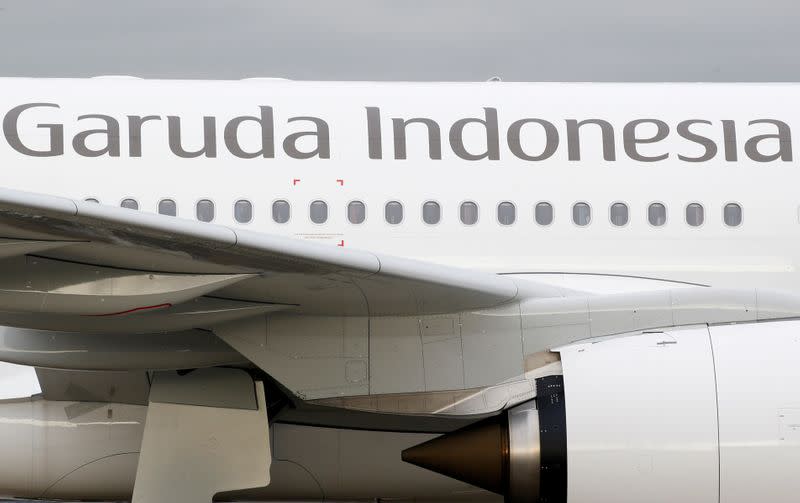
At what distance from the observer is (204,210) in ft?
31.2

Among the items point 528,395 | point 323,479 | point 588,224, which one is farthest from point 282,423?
point 588,224

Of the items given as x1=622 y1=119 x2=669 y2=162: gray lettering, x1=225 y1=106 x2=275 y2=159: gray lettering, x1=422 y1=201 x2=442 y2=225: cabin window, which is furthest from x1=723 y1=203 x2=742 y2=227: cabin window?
x1=225 y1=106 x2=275 y2=159: gray lettering

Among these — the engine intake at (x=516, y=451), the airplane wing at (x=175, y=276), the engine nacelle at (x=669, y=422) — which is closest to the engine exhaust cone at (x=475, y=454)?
→ the engine intake at (x=516, y=451)

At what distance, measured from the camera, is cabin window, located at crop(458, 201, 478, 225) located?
967cm

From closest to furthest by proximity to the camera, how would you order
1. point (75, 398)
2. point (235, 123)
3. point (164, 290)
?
point (164, 290)
point (75, 398)
point (235, 123)

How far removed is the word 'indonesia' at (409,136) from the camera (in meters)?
9.56

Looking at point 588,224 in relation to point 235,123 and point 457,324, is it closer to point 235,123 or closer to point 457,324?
point 457,324

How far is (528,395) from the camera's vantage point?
322 inches

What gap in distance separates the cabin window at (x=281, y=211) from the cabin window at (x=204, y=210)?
476 millimetres

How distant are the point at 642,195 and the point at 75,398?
4626mm

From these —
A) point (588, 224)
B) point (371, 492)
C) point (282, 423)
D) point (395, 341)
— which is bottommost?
point (371, 492)

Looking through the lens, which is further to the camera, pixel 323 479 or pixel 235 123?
pixel 235 123

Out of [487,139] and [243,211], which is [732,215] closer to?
[487,139]

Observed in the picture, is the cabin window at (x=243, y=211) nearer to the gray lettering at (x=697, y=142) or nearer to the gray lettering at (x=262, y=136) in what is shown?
the gray lettering at (x=262, y=136)
